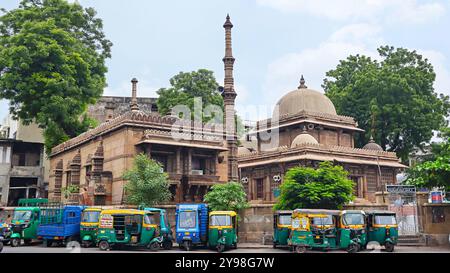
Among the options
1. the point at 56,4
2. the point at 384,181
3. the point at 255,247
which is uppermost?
the point at 56,4

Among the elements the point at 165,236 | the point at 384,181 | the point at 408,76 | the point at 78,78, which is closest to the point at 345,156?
the point at 384,181

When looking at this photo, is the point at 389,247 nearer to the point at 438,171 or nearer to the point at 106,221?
the point at 438,171

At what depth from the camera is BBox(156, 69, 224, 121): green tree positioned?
50125 mm

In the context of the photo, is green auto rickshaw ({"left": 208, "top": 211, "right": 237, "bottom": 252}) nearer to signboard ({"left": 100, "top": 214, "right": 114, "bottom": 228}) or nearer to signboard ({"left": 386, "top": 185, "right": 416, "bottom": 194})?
signboard ({"left": 100, "top": 214, "right": 114, "bottom": 228})

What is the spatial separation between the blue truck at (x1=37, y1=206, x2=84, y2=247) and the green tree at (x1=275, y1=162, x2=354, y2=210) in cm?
1032

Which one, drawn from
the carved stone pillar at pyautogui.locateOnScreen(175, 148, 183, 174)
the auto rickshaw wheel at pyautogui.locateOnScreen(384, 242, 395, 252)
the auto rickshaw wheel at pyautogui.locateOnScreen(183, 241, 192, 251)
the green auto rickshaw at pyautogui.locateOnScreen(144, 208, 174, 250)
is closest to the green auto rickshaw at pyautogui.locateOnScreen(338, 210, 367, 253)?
the auto rickshaw wheel at pyautogui.locateOnScreen(384, 242, 395, 252)

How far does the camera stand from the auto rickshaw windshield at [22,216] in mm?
24406

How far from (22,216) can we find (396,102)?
3314cm

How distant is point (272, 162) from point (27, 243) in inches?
734

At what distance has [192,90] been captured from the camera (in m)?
51.1

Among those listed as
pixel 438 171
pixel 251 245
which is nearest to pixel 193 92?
pixel 251 245

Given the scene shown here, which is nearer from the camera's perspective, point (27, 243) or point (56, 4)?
point (27, 243)
